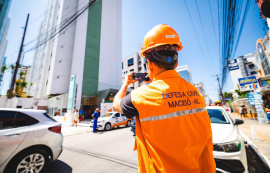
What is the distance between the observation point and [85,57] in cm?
2250

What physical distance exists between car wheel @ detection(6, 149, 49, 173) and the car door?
214 mm

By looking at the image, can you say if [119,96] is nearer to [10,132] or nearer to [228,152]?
[228,152]

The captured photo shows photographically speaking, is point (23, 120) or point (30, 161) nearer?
point (30, 161)

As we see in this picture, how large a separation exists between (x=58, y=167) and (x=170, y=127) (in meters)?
4.06

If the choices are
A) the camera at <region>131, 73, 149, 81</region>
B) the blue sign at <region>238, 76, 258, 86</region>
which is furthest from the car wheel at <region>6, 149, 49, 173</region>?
the blue sign at <region>238, 76, 258, 86</region>

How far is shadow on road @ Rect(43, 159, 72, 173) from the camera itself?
314cm

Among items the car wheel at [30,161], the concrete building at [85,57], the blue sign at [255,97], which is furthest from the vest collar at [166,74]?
the concrete building at [85,57]

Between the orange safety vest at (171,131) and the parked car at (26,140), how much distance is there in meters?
3.24

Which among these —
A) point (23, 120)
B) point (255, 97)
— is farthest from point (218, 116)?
point (255, 97)

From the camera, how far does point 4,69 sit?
20344mm

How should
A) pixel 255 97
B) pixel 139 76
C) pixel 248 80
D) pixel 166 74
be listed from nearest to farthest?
1. pixel 166 74
2. pixel 139 76
3. pixel 255 97
4. pixel 248 80

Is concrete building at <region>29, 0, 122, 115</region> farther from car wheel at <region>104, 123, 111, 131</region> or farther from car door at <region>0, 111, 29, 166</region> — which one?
car door at <region>0, 111, 29, 166</region>

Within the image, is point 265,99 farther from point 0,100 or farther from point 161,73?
point 0,100

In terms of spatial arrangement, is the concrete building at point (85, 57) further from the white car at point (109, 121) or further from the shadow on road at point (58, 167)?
the shadow on road at point (58, 167)
